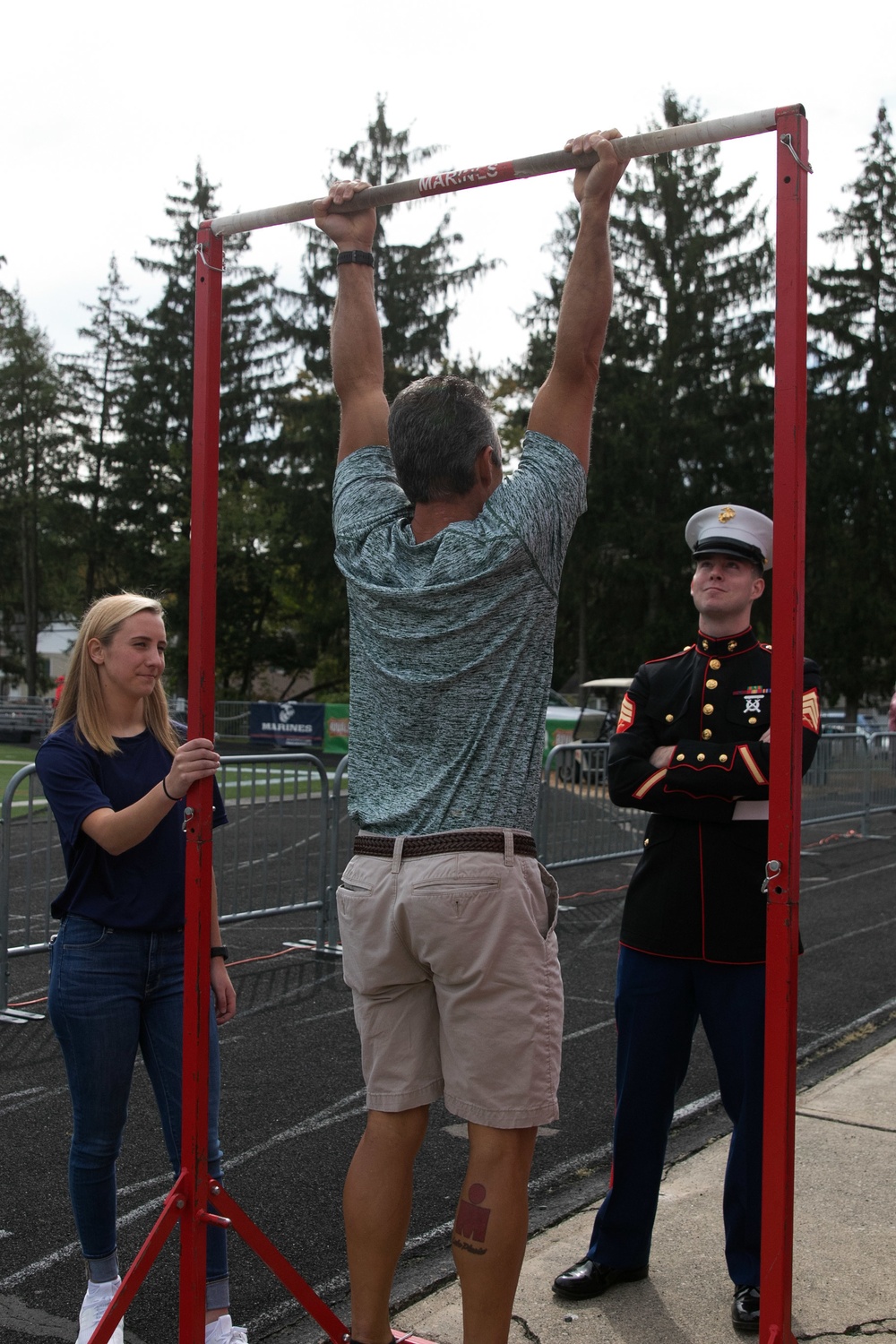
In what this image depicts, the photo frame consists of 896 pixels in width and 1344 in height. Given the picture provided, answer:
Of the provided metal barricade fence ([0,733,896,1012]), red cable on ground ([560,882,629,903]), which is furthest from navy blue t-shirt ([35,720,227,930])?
red cable on ground ([560,882,629,903])

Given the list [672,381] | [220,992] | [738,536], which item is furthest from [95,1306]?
[672,381]

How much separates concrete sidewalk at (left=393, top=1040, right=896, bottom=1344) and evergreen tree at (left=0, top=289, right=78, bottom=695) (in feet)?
148

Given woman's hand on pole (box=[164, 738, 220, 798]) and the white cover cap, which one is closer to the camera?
woman's hand on pole (box=[164, 738, 220, 798])

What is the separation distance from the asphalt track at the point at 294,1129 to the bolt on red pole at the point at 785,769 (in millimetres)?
1455

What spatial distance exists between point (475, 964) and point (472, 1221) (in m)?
0.47

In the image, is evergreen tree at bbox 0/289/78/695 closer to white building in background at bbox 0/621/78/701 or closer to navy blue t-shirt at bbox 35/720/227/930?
white building in background at bbox 0/621/78/701

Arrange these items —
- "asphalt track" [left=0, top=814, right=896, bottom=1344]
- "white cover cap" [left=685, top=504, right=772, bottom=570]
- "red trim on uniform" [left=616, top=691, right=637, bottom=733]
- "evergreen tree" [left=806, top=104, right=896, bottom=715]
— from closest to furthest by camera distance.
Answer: "white cover cap" [left=685, top=504, right=772, bottom=570], "asphalt track" [left=0, top=814, right=896, bottom=1344], "red trim on uniform" [left=616, top=691, right=637, bottom=733], "evergreen tree" [left=806, top=104, right=896, bottom=715]

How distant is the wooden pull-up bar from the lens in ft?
7.86

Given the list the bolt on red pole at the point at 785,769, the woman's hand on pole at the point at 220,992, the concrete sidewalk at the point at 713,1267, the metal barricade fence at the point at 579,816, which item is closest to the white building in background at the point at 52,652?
the metal barricade fence at the point at 579,816

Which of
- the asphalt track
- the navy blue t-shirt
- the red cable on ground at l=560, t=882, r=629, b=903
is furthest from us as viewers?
the red cable on ground at l=560, t=882, r=629, b=903

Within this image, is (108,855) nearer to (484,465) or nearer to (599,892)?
(484,465)

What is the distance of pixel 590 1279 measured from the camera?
3.36 metres

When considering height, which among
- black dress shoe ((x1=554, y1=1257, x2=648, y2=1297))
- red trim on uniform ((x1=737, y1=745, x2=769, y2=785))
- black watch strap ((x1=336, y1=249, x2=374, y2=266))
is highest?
black watch strap ((x1=336, y1=249, x2=374, y2=266))

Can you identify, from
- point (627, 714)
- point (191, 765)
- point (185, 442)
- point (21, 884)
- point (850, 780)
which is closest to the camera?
point (191, 765)
